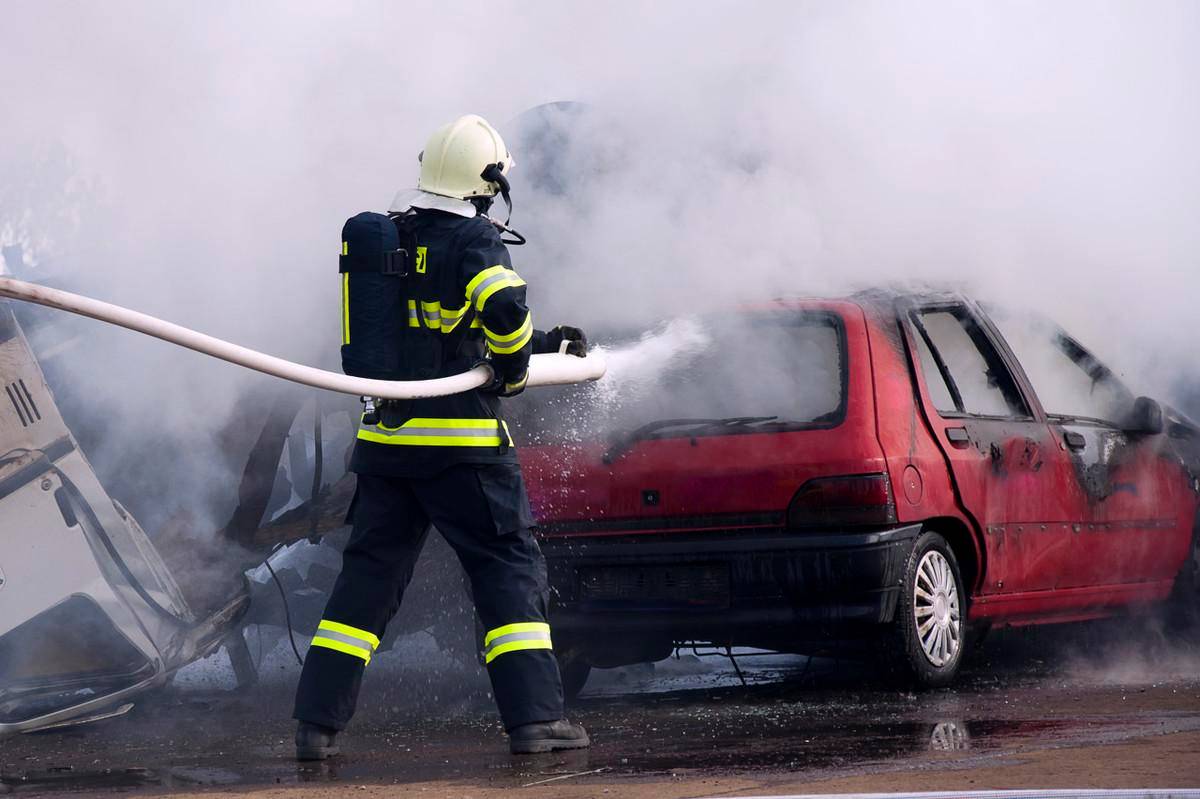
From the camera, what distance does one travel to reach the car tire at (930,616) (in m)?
5.63

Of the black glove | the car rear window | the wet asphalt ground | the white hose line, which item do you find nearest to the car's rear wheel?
the wet asphalt ground

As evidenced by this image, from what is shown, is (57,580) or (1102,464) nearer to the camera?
(57,580)

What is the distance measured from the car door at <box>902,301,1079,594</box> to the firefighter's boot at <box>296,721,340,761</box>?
2349 mm

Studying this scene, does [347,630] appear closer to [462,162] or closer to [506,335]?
[506,335]

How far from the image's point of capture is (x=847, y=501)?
18.1 feet

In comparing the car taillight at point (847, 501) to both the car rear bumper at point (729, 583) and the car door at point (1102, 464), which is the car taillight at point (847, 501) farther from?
the car door at point (1102, 464)

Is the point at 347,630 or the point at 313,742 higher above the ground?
the point at 347,630

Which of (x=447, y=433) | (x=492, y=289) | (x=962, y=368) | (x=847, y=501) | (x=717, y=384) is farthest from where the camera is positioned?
(x=962, y=368)

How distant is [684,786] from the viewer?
404cm

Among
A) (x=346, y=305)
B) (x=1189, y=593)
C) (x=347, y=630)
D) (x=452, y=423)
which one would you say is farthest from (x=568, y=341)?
(x=1189, y=593)

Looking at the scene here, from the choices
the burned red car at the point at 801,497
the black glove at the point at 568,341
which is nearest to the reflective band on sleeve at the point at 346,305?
the black glove at the point at 568,341

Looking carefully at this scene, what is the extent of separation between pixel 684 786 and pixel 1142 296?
507 centimetres

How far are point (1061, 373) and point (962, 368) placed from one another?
91cm

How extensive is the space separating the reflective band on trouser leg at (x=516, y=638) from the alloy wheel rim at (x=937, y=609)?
146cm
